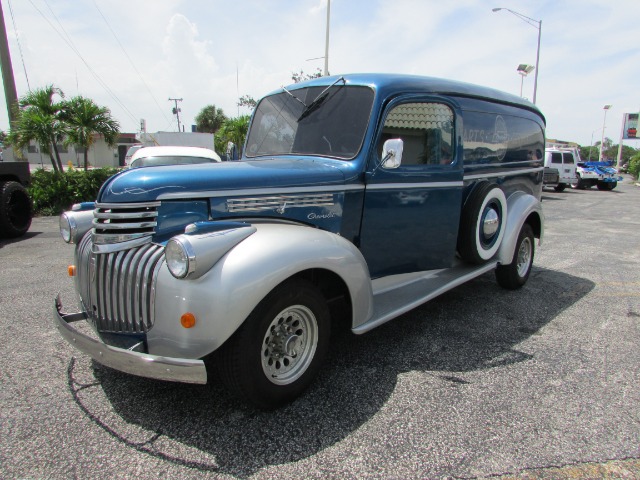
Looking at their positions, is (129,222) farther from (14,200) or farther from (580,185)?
(580,185)

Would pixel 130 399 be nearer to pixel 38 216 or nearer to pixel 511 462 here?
A: pixel 511 462

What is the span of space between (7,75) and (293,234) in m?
13.4

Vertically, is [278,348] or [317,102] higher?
[317,102]

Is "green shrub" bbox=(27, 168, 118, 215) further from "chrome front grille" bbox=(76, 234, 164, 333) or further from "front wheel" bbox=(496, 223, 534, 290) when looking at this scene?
"front wheel" bbox=(496, 223, 534, 290)

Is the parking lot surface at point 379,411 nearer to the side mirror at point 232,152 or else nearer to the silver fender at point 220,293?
the silver fender at point 220,293

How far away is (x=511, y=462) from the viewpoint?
7.34ft

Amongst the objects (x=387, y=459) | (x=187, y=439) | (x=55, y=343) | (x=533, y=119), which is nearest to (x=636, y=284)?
(x=533, y=119)

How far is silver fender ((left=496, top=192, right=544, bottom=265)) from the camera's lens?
15.0ft

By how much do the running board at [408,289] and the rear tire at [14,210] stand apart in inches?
280

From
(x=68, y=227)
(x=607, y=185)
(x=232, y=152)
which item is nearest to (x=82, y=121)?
(x=232, y=152)

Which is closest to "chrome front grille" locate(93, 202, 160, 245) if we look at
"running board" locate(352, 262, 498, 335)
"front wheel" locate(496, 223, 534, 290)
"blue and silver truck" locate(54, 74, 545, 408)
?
"blue and silver truck" locate(54, 74, 545, 408)

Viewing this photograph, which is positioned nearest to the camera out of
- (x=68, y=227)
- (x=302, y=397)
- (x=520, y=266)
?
(x=302, y=397)

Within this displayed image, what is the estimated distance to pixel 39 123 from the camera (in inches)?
464

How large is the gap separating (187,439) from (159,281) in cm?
86
